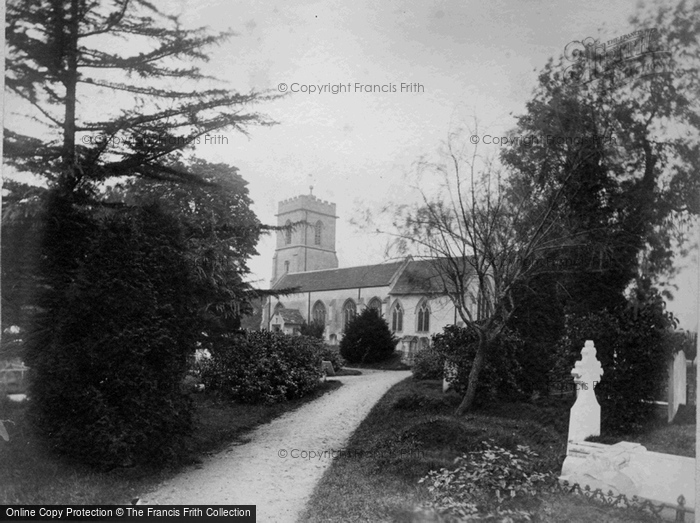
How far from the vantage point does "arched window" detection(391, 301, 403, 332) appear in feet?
13.1

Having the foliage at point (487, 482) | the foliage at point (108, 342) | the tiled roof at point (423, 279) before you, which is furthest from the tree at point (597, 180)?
the foliage at point (108, 342)

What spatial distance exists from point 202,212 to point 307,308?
111cm

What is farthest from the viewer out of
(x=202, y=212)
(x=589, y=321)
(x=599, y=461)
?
(x=202, y=212)

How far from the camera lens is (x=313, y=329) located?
4.04 metres

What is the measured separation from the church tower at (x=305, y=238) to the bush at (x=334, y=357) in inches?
27.0

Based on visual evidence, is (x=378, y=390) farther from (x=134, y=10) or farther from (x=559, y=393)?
(x=134, y=10)

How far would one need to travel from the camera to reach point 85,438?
3678 millimetres

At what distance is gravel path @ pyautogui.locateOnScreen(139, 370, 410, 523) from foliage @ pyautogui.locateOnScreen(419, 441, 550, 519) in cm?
74

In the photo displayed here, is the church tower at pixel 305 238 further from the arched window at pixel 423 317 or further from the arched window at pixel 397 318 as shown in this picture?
the arched window at pixel 423 317

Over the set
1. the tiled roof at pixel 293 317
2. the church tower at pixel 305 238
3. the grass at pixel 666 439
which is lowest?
the grass at pixel 666 439

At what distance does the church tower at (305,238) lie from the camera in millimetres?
3748

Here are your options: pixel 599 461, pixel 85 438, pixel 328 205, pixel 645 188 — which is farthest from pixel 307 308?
pixel 645 188

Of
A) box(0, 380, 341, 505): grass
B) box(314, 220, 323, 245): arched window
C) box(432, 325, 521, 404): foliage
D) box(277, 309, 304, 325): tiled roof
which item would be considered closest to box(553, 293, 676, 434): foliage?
box(432, 325, 521, 404): foliage

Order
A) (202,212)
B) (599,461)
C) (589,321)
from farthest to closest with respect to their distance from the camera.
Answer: (202,212)
(589,321)
(599,461)
